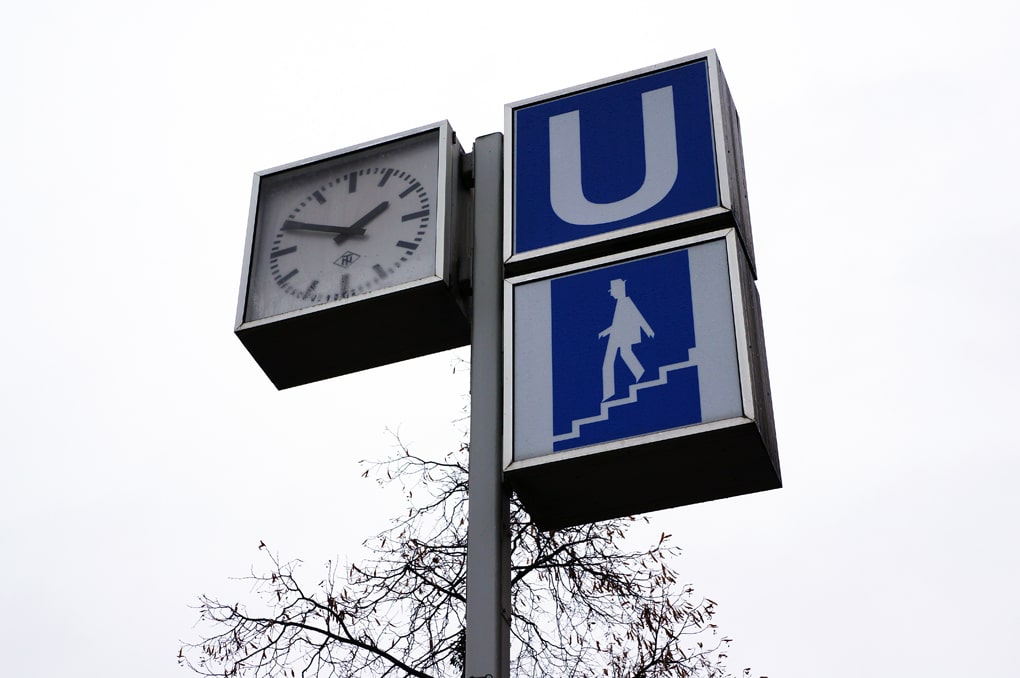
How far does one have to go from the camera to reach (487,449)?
208 inches

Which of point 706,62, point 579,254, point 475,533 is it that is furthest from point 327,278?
point 706,62

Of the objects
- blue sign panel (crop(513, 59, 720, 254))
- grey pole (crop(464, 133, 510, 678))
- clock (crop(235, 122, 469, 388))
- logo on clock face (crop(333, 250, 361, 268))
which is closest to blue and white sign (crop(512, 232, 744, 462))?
grey pole (crop(464, 133, 510, 678))

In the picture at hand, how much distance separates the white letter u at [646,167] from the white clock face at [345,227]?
565mm

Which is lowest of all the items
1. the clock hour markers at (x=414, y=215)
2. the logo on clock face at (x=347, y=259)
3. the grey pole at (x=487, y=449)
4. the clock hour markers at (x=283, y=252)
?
the grey pole at (x=487, y=449)

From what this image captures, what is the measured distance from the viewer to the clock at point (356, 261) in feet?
19.2

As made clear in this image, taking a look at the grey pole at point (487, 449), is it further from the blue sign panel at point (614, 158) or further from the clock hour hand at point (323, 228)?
the clock hour hand at point (323, 228)

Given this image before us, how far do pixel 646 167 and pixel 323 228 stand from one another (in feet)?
5.06

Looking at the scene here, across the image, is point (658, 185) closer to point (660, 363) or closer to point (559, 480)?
point (660, 363)

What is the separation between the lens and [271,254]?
249 inches

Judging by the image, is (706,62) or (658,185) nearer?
(658,185)

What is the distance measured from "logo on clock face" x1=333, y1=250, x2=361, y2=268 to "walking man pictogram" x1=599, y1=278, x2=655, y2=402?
1272 mm

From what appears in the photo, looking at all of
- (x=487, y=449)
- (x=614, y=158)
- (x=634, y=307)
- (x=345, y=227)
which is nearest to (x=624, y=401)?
(x=634, y=307)

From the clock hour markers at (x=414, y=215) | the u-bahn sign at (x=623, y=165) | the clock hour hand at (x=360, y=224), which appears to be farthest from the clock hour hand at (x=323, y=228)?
the u-bahn sign at (x=623, y=165)

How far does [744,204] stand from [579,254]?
83cm
